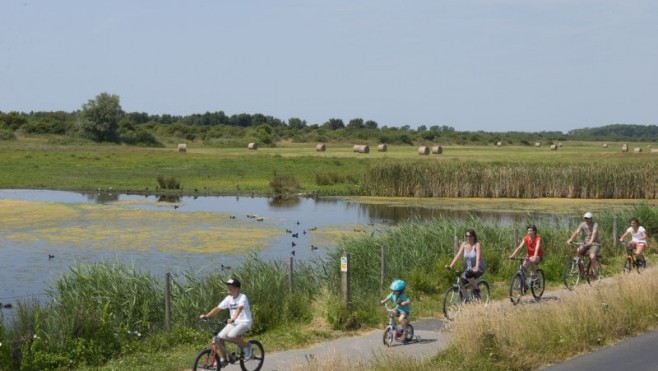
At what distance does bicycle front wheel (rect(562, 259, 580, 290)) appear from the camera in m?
21.6

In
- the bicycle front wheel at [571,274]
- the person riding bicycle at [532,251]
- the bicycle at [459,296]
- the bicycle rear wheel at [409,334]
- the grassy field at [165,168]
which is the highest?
the person riding bicycle at [532,251]

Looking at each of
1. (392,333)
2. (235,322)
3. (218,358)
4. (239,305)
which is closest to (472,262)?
(392,333)

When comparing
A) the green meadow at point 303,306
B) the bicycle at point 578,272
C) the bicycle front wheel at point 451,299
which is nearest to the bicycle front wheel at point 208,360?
the green meadow at point 303,306

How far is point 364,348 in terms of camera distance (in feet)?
49.2

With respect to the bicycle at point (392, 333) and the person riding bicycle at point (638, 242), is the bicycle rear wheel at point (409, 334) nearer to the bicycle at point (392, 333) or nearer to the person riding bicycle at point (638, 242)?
the bicycle at point (392, 333)

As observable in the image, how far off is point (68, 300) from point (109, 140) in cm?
9012

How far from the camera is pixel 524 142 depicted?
146m

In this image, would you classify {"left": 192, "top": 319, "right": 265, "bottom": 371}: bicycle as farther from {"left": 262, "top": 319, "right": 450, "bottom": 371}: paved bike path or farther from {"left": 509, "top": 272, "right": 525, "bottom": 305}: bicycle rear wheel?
{"left": 509, "top": 272, "right": 525, "bottom": 305}: bicycle rear wheel

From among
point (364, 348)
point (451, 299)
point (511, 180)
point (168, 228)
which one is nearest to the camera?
point (364, 348)

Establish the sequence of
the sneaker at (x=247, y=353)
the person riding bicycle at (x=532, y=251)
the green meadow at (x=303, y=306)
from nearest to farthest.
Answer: the sneaker at (x=247, y=353) < the green meadow at (x=303, y=306) < the person riding bicycle at (x=532, y=251)

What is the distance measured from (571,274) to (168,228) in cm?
2106

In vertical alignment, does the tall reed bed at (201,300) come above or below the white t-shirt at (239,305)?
below

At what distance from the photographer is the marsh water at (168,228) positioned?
2819cm

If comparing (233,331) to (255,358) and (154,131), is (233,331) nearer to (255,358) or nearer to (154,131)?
(255,358)
